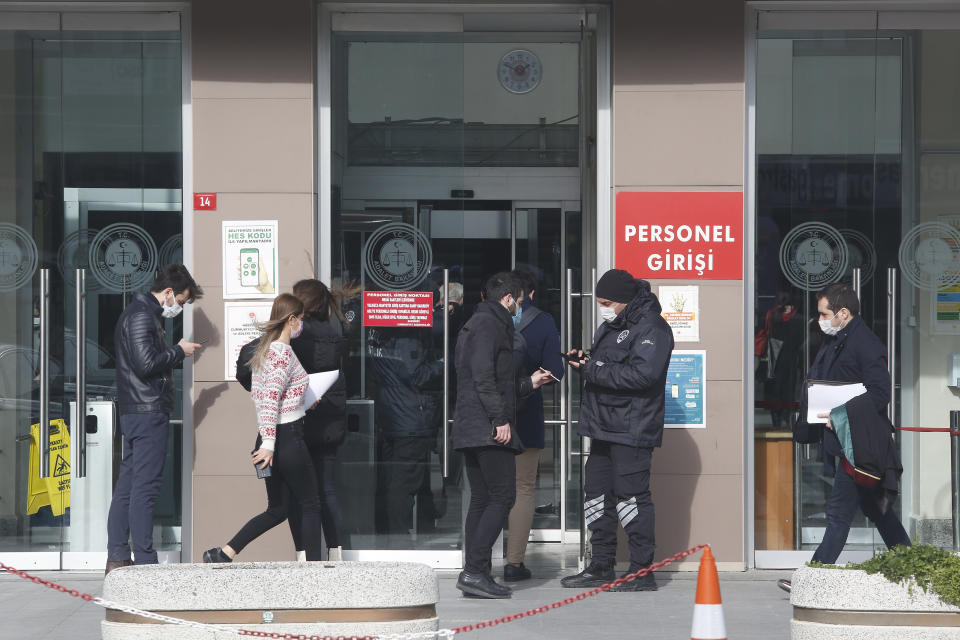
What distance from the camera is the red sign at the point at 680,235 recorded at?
802cm

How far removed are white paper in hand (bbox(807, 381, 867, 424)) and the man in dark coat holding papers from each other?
0.05 meters

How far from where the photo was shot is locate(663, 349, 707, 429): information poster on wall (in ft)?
26.4

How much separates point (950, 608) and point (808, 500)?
123 inches

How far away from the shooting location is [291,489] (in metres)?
7.07

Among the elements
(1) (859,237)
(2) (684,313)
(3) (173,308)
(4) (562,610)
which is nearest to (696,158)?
(2) (684,313)

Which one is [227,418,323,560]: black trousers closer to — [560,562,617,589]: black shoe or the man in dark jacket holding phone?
the man in dark jacket holding phone

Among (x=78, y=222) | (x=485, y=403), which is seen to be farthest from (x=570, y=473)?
(x=78, y=222)

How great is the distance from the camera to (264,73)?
8.09 m

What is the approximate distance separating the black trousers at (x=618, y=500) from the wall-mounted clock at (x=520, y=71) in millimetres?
2719

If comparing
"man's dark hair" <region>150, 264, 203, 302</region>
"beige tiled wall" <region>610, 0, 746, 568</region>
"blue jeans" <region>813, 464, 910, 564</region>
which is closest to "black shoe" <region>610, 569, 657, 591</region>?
"beige tiled wall" <region>610, 0, 746, 568</region>

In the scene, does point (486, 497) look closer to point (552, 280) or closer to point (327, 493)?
point (327, 493)

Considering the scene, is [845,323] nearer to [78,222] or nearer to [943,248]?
[943,248]

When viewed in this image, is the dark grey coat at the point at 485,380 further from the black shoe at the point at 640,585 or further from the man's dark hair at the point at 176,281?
the man's dark hair at the point at 176,281

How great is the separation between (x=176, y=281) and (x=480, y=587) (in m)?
2.60
